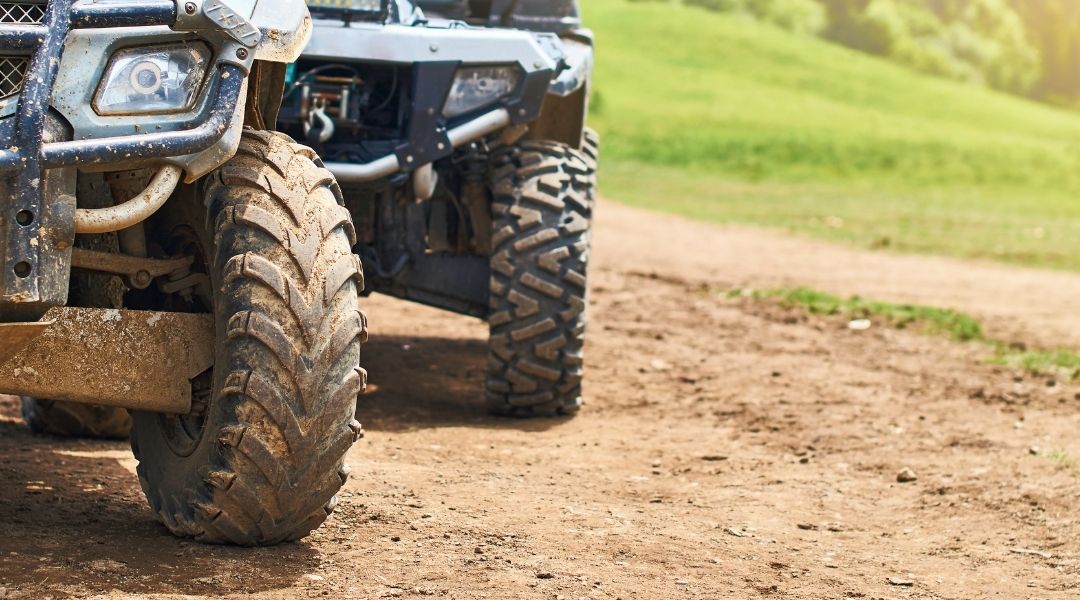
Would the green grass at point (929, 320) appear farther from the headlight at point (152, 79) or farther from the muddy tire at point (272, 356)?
the headlight at point (152, 79)

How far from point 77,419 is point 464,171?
83.8 inches

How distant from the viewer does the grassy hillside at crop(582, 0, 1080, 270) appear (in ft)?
72.3

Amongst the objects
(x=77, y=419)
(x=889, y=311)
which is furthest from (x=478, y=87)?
(x=889, y=311)

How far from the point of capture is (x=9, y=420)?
22.9 ft

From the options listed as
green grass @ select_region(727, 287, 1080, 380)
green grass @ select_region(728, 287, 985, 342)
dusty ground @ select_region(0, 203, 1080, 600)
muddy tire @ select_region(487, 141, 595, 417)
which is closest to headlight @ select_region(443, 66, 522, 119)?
muddy tire @ select_region(487, 141, 595, 417)

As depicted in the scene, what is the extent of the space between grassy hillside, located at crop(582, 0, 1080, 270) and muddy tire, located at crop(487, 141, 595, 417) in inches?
415

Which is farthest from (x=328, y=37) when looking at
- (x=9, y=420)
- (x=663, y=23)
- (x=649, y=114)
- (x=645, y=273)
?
(x=663, y=23)

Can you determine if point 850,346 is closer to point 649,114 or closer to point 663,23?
point 649,114

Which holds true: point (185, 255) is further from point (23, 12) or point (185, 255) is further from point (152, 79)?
point (23, 12)

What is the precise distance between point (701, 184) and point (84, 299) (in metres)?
24.5

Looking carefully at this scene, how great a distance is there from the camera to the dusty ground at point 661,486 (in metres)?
4.50

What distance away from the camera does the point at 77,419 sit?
6488 millimetres

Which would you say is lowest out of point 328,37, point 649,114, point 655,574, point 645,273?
point 649,114

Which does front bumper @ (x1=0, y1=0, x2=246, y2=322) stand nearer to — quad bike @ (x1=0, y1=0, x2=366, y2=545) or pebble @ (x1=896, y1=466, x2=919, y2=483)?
quad bike @ (x1=0, y1=0, x2=366, y2=545)
